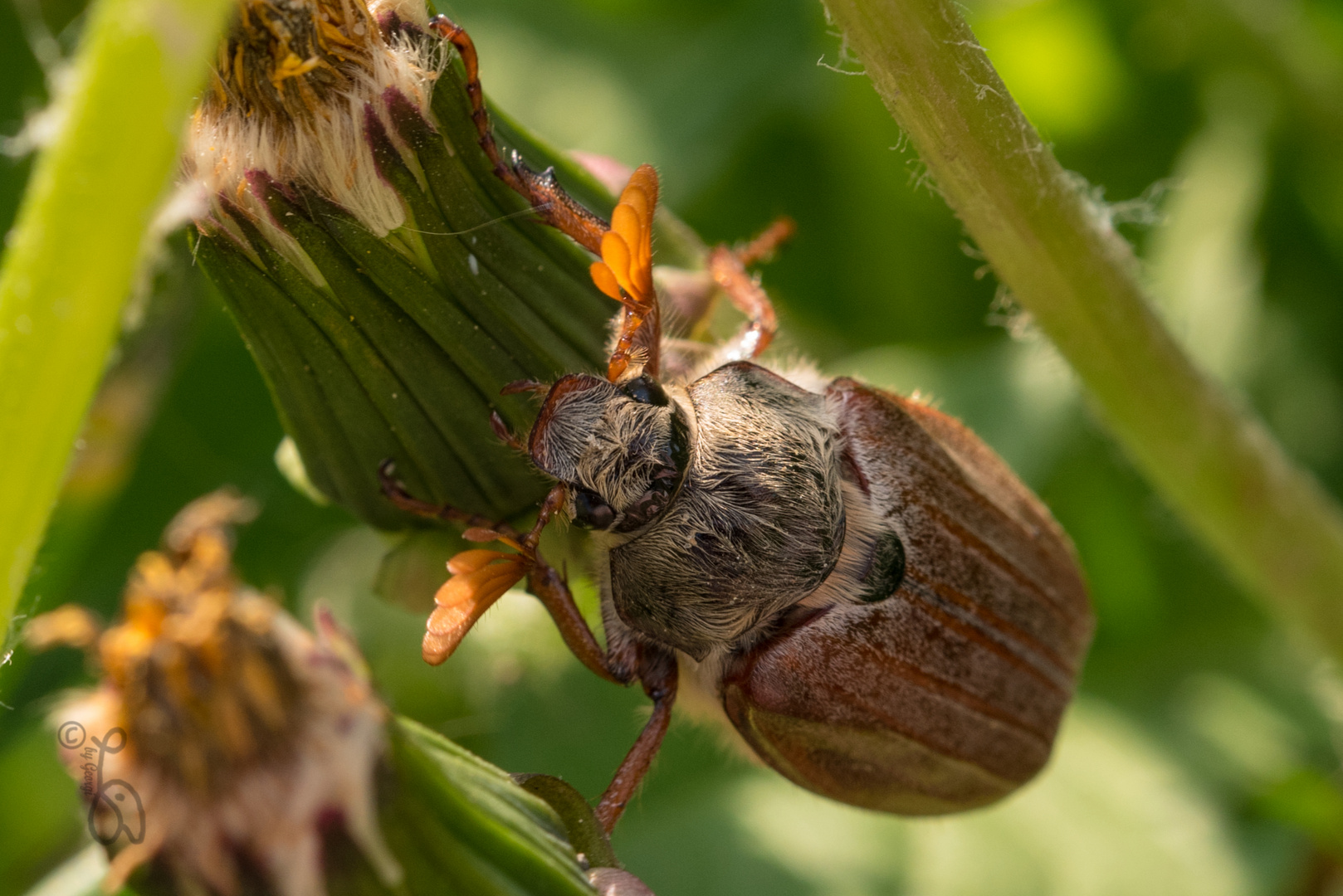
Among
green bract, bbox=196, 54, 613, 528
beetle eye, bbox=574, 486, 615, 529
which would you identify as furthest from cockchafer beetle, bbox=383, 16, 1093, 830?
green bract, bbox=196, 54, 613, 528

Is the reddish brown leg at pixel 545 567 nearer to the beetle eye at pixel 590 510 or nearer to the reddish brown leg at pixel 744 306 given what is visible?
the beetle eye at pixel 590 510

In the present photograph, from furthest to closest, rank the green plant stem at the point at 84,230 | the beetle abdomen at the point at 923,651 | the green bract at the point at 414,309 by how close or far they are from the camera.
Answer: the beetle abdomen at the point at 923,651 < the green bract at the point at 414,309 < the green plant stem at the point at 84,230

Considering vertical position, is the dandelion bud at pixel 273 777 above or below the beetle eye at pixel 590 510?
above

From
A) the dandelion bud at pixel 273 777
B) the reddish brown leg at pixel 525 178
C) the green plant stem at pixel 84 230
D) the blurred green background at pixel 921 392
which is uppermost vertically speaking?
the green plant stem at pixel 84 230

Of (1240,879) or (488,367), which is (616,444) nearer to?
(488,367)

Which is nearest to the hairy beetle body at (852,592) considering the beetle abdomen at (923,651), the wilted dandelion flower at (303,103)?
the beetle abdomen at (923,651)

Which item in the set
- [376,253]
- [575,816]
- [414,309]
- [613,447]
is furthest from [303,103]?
[575,816]

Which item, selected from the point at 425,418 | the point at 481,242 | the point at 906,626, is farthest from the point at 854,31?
the point at 906,626
